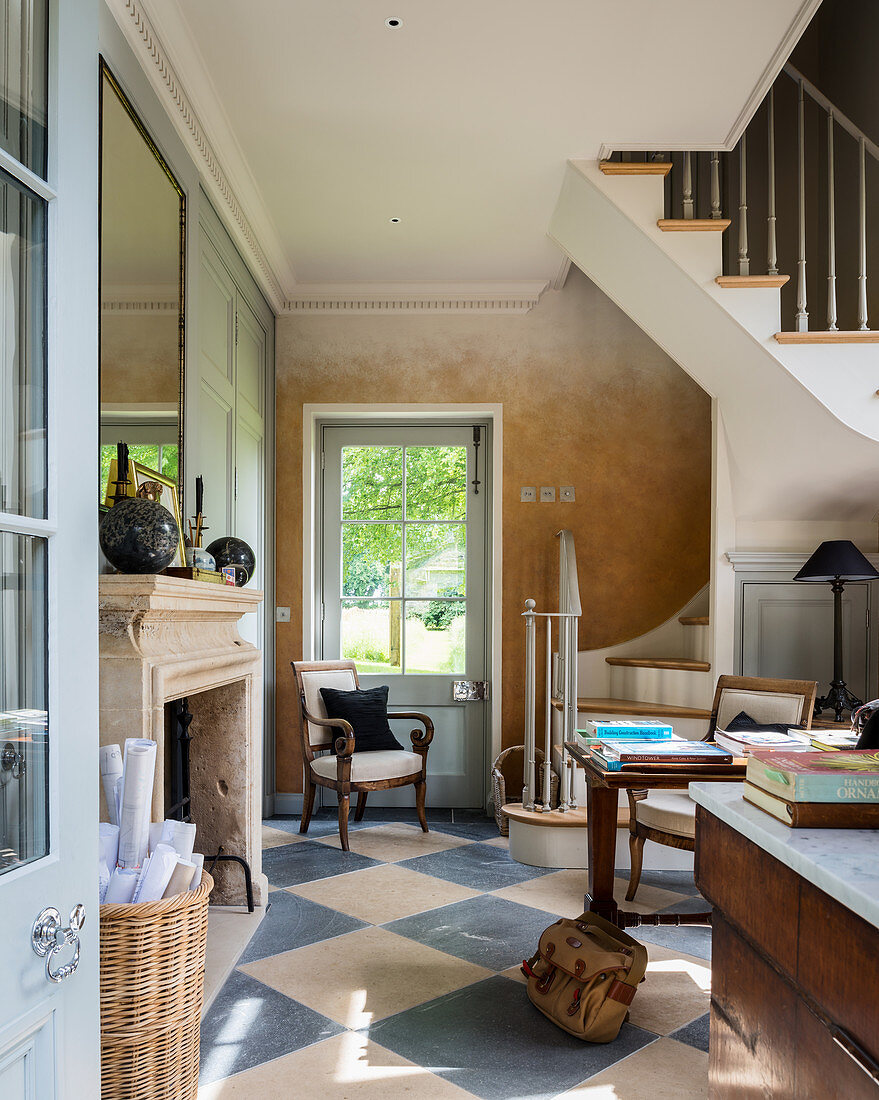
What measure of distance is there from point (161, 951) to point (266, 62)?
2.71 m

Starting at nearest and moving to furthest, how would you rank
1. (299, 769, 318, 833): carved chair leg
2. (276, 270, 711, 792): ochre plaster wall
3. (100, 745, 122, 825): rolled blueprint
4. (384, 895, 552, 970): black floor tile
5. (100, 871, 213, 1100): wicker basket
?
1. (100, 871, 213, 1100): wicker basket
2. (100, 745, 122, 825): rolled blueprint
3. (384, 895, 552, 970): black floor tile
4. (299, 769, 318, 833): carved chair leg
5. (276, 270, 711, 792): ochre plaster wall

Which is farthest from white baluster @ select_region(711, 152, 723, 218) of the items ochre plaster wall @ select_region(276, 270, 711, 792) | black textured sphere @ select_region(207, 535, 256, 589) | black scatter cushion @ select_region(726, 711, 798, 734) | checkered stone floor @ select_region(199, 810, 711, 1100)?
checkered stone floor @ select_region(199, 810, 711, 1100)

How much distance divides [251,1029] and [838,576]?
9.69 feet

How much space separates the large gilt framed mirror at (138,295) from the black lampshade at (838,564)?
8.96 ft

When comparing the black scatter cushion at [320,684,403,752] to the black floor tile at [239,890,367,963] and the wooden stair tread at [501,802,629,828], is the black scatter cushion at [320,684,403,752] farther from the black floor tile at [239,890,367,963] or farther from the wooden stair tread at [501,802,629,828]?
the black floor tile at [239,890,367,963]

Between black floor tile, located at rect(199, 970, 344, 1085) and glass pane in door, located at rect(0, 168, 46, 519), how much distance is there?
6.10ft

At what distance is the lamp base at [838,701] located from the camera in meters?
3.96

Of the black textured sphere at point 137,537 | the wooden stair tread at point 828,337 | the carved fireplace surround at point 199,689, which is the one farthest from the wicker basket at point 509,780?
the black textured sphere at point 137,537

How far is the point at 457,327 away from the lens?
17.1 feet

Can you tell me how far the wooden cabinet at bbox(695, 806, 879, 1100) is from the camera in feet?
3.13

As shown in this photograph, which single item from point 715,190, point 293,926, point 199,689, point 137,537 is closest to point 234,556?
point 199,689

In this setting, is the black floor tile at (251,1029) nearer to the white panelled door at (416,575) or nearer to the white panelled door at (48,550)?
the white panelled door at (48,550)

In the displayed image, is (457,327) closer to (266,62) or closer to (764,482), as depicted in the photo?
(764,482)

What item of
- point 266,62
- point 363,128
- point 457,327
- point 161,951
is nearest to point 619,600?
point 457,327
